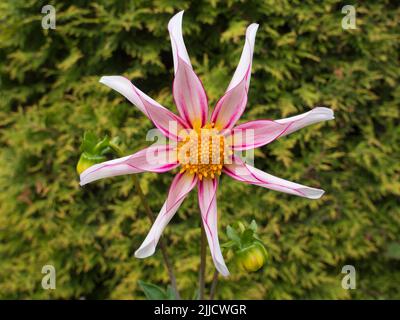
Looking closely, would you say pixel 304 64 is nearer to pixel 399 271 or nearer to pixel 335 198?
pixel 335 198

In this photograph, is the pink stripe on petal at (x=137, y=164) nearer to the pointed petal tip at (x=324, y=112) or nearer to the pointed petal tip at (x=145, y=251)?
the pointed petal tip at (x=145, y=251)

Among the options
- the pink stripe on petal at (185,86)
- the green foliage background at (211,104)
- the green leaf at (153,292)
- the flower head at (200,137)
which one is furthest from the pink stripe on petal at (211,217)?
the green foliage background at (211,104)

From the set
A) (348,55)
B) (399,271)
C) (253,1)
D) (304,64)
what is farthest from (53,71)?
(399,271)

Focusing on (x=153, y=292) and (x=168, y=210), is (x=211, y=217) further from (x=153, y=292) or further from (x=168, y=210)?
(x=153, y=292)

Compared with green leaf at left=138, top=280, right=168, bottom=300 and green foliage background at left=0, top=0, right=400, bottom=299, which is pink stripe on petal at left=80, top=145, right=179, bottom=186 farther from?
green foliage background at left=0, top=0, right=400, bottom=299

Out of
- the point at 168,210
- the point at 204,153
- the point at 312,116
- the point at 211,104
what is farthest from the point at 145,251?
the point at 211,104

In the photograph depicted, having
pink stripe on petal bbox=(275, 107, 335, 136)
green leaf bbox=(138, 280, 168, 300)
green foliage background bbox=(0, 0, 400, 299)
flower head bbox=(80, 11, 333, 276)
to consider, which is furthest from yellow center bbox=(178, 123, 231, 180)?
green foliage background bbox=(0, 0, 400, 299)
